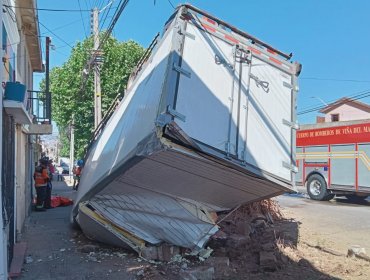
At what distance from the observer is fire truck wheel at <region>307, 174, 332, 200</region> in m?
16.9

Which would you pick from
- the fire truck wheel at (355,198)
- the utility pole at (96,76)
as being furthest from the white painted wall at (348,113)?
the utility pole at (96,76)

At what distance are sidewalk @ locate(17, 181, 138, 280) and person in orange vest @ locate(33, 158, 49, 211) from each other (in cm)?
356

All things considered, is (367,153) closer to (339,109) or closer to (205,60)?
(205,60)

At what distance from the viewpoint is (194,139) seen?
5.62 metres

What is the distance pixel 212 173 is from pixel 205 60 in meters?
1.62

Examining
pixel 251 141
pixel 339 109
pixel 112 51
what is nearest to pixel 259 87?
pixel 251 141

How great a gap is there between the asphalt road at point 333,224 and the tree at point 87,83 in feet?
45.6

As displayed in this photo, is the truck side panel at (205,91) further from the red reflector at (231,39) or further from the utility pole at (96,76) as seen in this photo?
the utility pole at (96,76)

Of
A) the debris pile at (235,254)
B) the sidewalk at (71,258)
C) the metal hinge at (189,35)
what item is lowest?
the sidewalk at (71,258)

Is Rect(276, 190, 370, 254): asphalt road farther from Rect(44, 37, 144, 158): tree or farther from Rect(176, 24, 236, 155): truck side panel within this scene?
Rect(44, 37, 144, 158): tree

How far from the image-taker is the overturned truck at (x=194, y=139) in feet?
18.7

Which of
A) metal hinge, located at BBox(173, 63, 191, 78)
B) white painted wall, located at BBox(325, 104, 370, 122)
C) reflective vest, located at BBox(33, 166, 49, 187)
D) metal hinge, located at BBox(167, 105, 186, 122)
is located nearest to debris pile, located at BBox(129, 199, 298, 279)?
metal hinge, located at BBox(167, 105, 186, 122)

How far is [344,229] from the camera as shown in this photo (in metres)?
10.3

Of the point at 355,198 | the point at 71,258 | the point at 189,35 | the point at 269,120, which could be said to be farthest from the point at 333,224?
the point at 355,198
